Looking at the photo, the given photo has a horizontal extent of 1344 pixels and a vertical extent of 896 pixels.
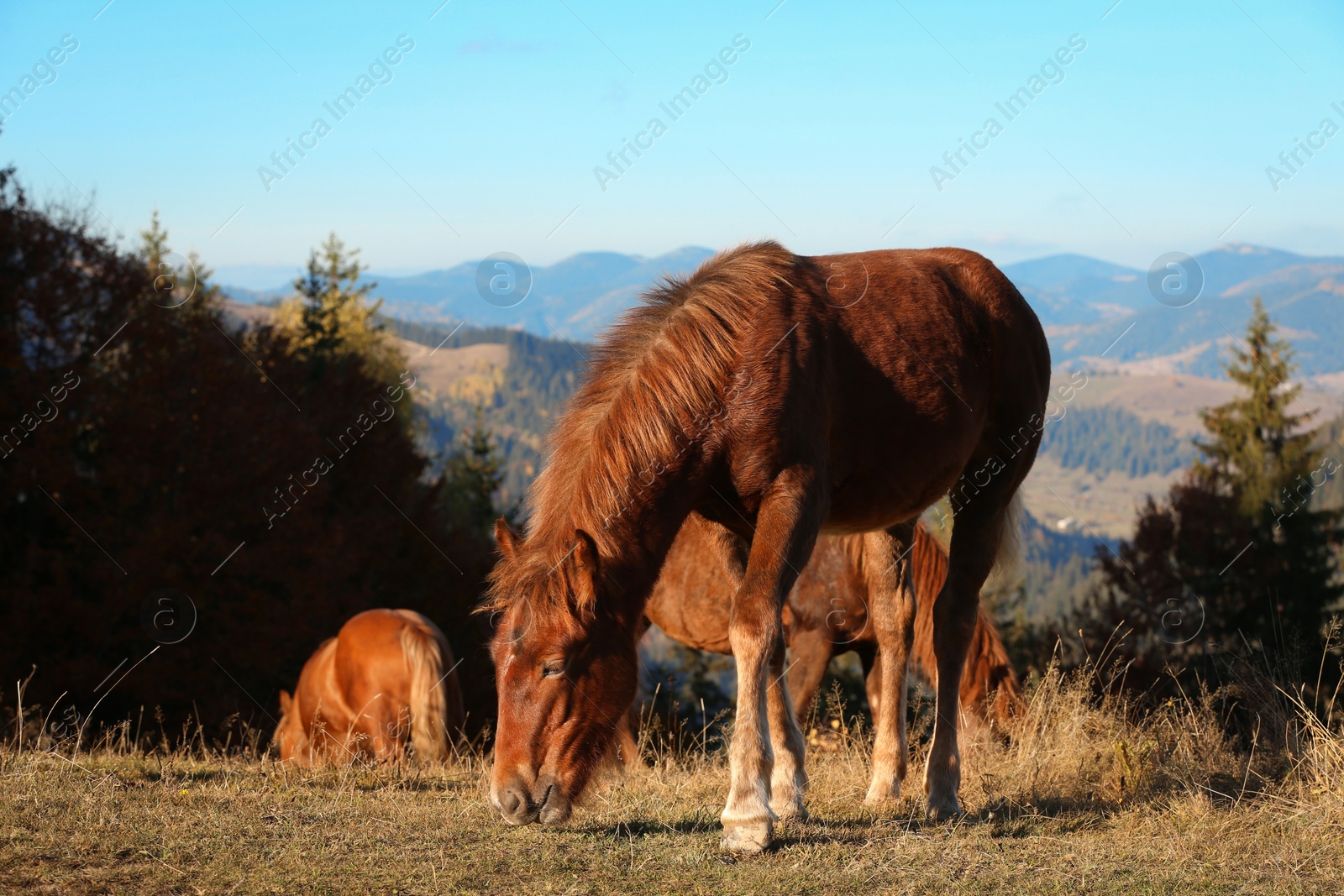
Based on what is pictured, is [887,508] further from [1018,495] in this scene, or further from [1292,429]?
[1292,429]

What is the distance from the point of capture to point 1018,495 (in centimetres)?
599

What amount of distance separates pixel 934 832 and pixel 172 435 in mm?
24944

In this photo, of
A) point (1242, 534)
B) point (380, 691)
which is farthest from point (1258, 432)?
point (380, 691)

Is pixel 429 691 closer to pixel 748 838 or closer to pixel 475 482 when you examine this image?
pixel 748 838

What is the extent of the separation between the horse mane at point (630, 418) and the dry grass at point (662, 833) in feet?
3.31

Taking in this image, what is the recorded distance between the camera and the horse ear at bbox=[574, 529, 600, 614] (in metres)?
3.70

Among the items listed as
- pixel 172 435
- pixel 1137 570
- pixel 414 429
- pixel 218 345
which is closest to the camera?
pixel 172 435

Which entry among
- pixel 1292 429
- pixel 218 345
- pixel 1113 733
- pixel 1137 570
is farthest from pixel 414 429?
pixel 1113 733

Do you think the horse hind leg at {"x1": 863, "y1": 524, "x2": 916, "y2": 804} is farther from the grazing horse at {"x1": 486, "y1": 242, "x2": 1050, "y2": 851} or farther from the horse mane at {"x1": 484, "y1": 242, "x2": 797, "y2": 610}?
the horse mane at {"x1": 484, "y1": 242, "x2": 797, "y2": 610}

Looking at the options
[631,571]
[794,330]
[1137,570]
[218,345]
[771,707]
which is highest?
[218,345]

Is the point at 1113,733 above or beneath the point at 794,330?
beneath

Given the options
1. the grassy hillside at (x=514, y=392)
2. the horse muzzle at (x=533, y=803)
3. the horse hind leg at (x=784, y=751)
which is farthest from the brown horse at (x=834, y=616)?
the grassy hillside at (x=514, y=392)

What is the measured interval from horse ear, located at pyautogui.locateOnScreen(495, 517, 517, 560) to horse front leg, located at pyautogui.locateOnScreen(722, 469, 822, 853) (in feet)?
2.95

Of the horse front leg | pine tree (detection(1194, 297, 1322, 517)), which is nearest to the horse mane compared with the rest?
the horse front leg
